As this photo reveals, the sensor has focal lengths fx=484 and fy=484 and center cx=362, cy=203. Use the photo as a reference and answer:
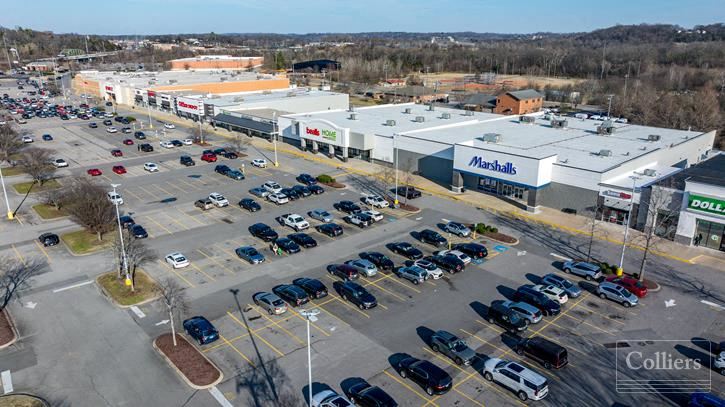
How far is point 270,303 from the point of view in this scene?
31.5 metres

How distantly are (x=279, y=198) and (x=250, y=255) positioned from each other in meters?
14.8

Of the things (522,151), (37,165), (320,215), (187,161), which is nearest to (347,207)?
(320,215)

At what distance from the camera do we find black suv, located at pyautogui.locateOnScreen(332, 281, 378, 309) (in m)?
32.2

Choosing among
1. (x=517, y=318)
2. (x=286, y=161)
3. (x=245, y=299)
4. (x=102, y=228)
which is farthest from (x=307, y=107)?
(x=517, y=318)

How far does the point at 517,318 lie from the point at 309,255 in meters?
18.0

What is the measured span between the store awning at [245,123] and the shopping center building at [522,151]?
3532mm

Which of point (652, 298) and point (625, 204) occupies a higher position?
point (625, 204)

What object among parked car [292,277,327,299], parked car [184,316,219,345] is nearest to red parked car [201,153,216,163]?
parked car [292,277,327,299]

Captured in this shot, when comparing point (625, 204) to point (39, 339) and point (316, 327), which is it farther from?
point (39, 339)

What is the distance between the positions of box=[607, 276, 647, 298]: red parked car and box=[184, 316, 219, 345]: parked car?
27.4 metres

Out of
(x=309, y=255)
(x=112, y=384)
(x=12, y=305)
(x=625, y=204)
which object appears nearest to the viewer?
(x=112, y=384)

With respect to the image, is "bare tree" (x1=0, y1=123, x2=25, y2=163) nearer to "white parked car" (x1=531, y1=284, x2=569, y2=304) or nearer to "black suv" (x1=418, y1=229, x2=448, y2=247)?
"black suv" (x1=418, y1=229, x2=448, y2=247)

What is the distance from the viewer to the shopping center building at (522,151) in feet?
162

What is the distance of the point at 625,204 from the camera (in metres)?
46.3
